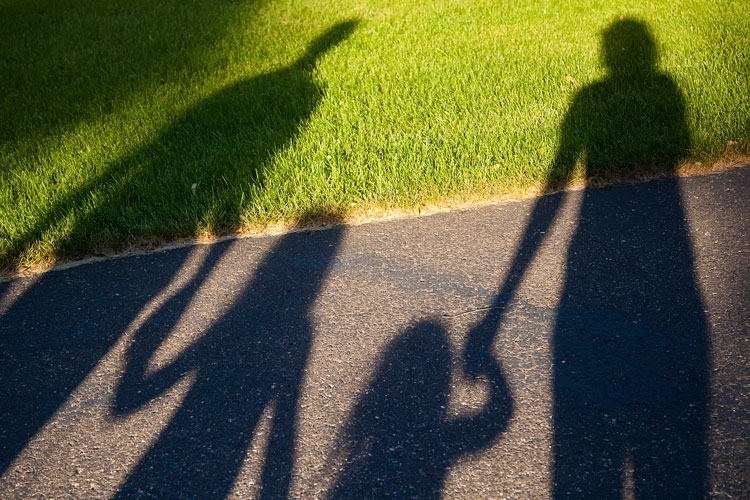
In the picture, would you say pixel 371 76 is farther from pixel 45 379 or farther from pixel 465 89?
pixel 45 379

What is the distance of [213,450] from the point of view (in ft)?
8.16

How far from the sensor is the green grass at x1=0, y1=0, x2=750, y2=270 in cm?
440

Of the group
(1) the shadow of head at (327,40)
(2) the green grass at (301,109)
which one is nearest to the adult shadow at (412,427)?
(2) the green grass at (301,109)

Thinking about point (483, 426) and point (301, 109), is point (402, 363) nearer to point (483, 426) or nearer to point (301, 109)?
point (483, 426)

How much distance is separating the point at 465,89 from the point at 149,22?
5.73 m

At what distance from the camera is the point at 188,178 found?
187 inches

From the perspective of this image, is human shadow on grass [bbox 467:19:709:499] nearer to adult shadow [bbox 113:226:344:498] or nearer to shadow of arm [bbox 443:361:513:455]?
shadow of arm [bbox 443:361:513:455]

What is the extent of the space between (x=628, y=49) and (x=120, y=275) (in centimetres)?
563

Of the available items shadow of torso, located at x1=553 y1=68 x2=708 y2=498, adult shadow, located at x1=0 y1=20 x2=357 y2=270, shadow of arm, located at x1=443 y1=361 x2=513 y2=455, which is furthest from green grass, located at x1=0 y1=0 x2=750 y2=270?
shadow of arm, located at x1=443 y1=361 x2=513 y2=455

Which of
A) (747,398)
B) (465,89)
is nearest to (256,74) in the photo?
(465,89)

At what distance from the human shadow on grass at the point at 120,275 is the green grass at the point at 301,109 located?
32mm

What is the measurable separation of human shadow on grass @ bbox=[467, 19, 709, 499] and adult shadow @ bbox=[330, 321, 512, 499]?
0.20 meters

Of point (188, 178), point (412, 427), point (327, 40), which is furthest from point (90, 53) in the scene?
point (412, 427)

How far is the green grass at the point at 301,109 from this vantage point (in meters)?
4.40
